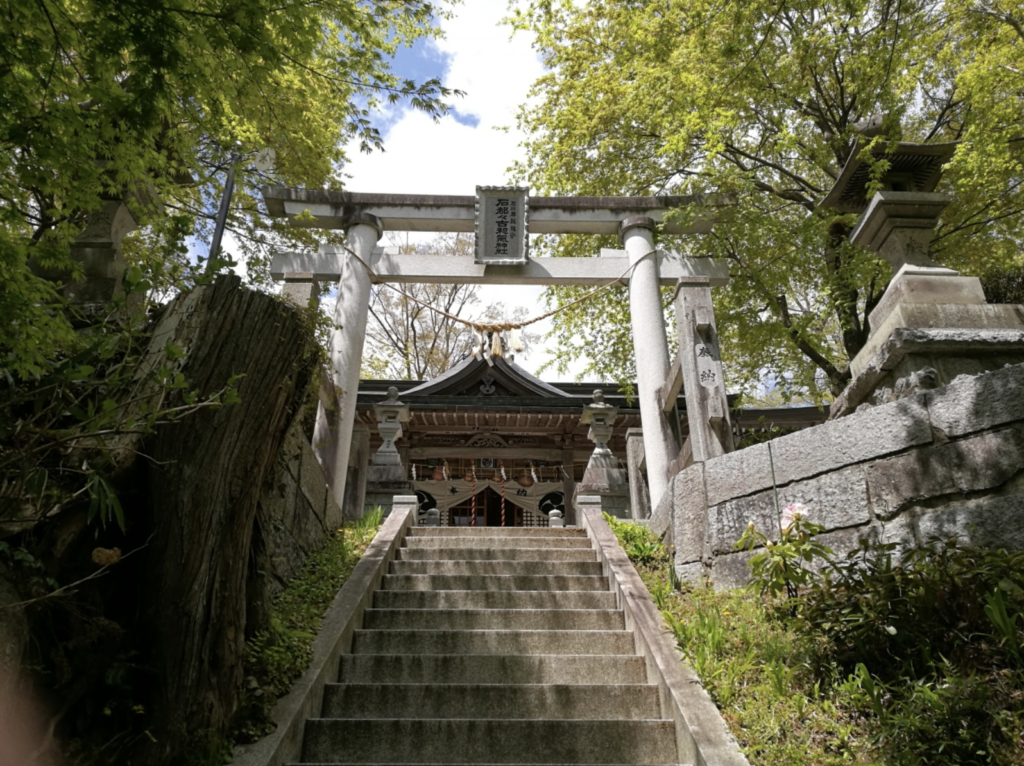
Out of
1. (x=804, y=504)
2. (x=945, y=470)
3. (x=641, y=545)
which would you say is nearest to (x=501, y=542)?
(x=641, y=545)

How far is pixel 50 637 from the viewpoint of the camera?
10.1 ft

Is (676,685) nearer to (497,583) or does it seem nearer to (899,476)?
(899,476)

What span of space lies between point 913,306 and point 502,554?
4.43m

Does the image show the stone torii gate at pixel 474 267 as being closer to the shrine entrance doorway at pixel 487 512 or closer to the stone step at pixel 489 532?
the stone step at pixel 489 532

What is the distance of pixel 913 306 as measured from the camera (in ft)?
16.9

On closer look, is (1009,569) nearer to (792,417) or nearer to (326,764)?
Result: (326,764)

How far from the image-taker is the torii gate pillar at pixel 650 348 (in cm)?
850

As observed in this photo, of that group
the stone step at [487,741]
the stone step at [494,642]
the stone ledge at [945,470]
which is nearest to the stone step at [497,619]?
the stone step at [494,642]

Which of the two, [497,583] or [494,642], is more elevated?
[497,583]

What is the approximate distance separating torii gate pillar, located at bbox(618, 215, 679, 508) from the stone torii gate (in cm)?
1

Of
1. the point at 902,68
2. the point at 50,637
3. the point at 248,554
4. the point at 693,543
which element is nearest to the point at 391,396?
the point at 693,543

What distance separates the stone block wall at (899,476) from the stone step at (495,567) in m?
1.33

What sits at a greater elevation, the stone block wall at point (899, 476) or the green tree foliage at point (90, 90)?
the green tree foliage at point (90, 90)

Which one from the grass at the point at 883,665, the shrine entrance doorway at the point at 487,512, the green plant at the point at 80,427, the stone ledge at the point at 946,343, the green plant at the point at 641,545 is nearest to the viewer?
the green plant at the point at 80,427
